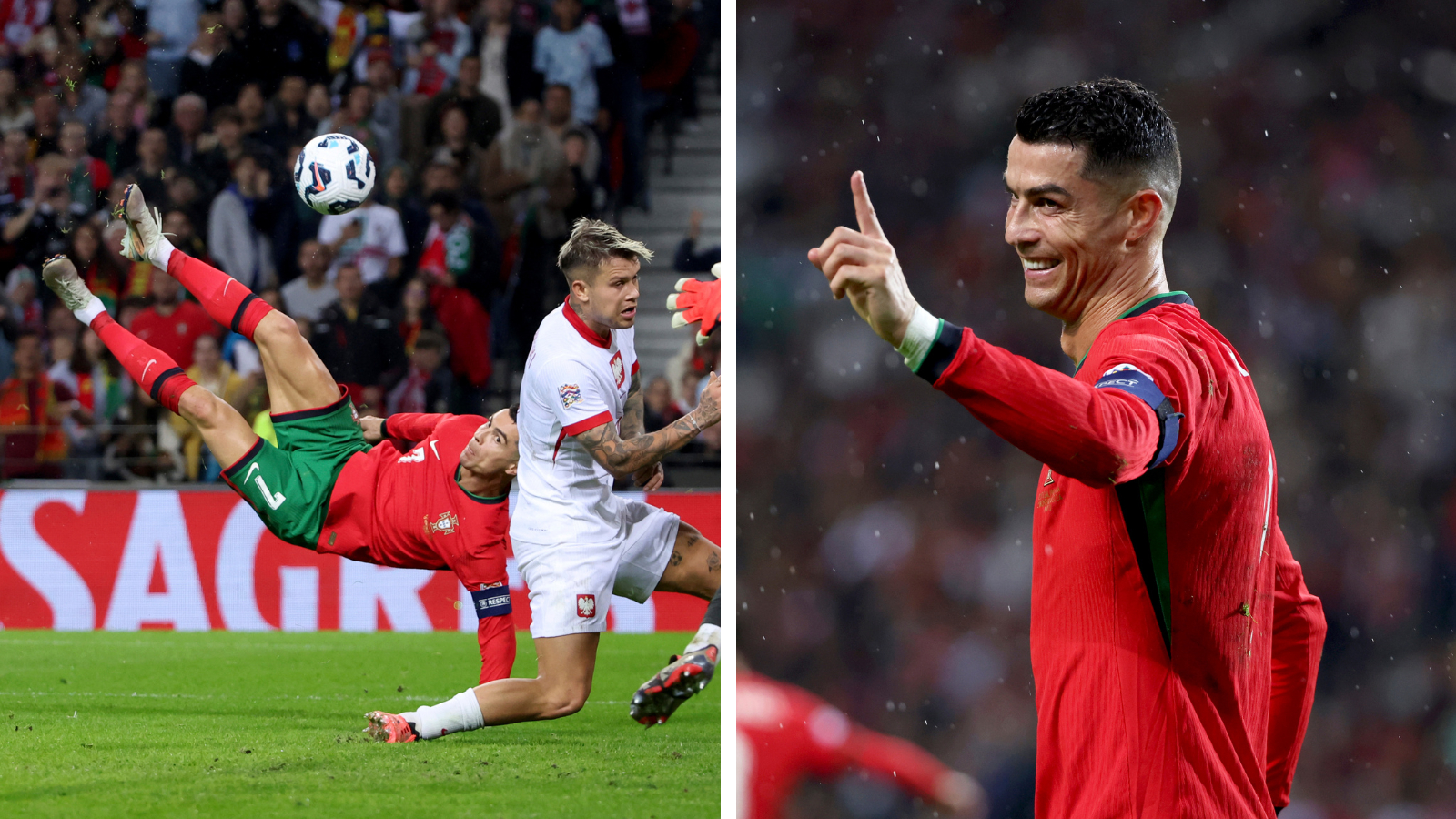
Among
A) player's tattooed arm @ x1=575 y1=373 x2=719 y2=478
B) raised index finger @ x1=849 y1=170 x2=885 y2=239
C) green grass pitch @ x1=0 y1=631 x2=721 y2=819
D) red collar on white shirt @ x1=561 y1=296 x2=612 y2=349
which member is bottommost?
green grass pitch @ x1=0 y1=631 x2=721 y2=819

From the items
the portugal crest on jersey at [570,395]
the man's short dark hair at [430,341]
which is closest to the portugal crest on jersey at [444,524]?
the portugal crest on jersey at [570,395]

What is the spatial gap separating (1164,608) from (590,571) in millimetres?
2740

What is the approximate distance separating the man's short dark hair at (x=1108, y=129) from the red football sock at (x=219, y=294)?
3828mm

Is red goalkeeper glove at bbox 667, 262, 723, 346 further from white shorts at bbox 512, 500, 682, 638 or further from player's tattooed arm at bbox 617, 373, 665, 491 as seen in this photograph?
white shorts at bbox 512, 500, 682, 638

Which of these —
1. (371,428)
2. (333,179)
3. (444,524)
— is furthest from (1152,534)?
(333,179)

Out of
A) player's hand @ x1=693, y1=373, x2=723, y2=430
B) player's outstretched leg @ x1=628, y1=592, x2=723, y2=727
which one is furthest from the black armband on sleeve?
player's hand @ x1=693, y1=373, x2=723, y2=430

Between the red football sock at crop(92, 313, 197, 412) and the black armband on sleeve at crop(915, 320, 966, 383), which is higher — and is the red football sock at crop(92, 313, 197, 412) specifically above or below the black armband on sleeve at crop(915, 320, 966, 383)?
below

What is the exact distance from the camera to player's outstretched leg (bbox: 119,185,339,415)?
489 cm

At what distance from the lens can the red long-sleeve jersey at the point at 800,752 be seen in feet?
11.0

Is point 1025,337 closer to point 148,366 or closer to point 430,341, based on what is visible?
point 148,366

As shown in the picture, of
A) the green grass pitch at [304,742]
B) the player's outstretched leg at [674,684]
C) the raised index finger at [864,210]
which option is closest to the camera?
the raised index finger at [864,210]

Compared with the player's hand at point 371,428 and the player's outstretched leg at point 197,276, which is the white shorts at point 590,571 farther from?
the player's outstretched leg at point 197,276

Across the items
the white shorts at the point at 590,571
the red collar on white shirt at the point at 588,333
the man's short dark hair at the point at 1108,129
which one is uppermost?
the man's short dark hair at the point at 1108,129

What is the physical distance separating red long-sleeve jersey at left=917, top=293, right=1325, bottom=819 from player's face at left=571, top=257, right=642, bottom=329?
102 inches
